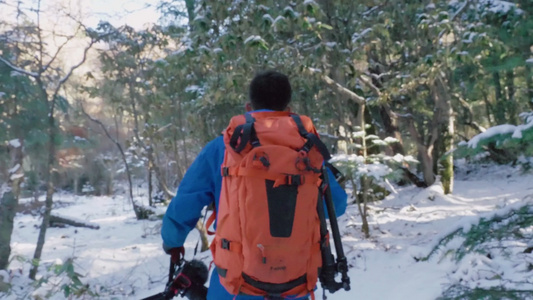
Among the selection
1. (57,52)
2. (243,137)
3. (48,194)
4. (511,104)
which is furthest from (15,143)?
(511,104)

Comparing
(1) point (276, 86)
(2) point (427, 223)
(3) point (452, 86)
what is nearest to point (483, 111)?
(3) point (452, 86)

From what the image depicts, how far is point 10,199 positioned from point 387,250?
7.65 m

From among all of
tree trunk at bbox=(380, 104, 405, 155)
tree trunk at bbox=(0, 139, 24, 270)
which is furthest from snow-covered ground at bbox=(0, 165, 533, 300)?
tree trunk at bbox=(380, 104, 405, 155)

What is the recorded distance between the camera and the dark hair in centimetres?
183

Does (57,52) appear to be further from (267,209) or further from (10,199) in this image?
(267,209)

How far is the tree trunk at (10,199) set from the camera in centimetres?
848

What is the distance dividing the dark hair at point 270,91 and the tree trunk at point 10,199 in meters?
8.18

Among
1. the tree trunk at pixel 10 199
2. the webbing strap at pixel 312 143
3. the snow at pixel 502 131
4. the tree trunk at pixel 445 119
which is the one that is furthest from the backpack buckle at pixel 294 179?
the tree trunk at pixel 445 119

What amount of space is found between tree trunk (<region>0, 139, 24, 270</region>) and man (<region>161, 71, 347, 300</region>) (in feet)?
26.3

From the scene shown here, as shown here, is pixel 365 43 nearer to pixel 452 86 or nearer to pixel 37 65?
pixel 452 86

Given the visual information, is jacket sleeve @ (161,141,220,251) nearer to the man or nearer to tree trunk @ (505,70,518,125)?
the man

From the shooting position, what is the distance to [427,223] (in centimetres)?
793

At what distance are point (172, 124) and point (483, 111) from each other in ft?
42.5

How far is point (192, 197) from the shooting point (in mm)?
1776
